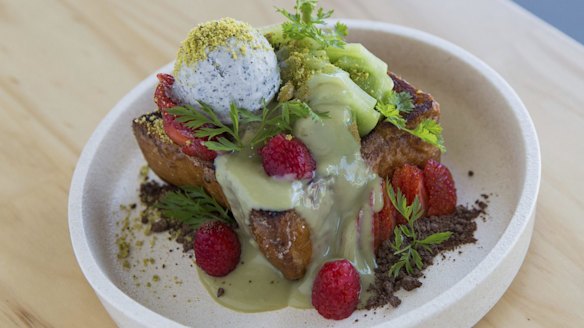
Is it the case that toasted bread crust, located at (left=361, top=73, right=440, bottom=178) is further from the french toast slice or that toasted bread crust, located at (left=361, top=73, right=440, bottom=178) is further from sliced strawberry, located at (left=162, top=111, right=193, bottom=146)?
sliced strawberry, located at (left=162, top=111, right=193, bottom=146)

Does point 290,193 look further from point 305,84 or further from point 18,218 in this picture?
point 18,218

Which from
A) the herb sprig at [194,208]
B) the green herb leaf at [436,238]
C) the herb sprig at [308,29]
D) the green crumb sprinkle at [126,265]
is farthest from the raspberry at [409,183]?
the green crumb sprinkle at [126,265]

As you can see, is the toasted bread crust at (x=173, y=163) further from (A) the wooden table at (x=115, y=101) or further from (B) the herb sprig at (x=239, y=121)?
(A) the wooden table at (x=115, y=101)

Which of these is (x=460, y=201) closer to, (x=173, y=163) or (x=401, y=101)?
(x=401, y=101)

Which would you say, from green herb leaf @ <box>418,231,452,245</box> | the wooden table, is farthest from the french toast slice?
the wooden table

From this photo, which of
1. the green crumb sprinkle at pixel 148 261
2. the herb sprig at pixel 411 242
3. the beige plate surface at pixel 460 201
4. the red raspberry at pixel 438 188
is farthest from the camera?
the green crumb sprinkle at pixel 148 261

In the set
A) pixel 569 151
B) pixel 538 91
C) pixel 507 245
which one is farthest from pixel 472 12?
pixel 507 245

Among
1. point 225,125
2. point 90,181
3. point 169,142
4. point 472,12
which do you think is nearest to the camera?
point 225,125
